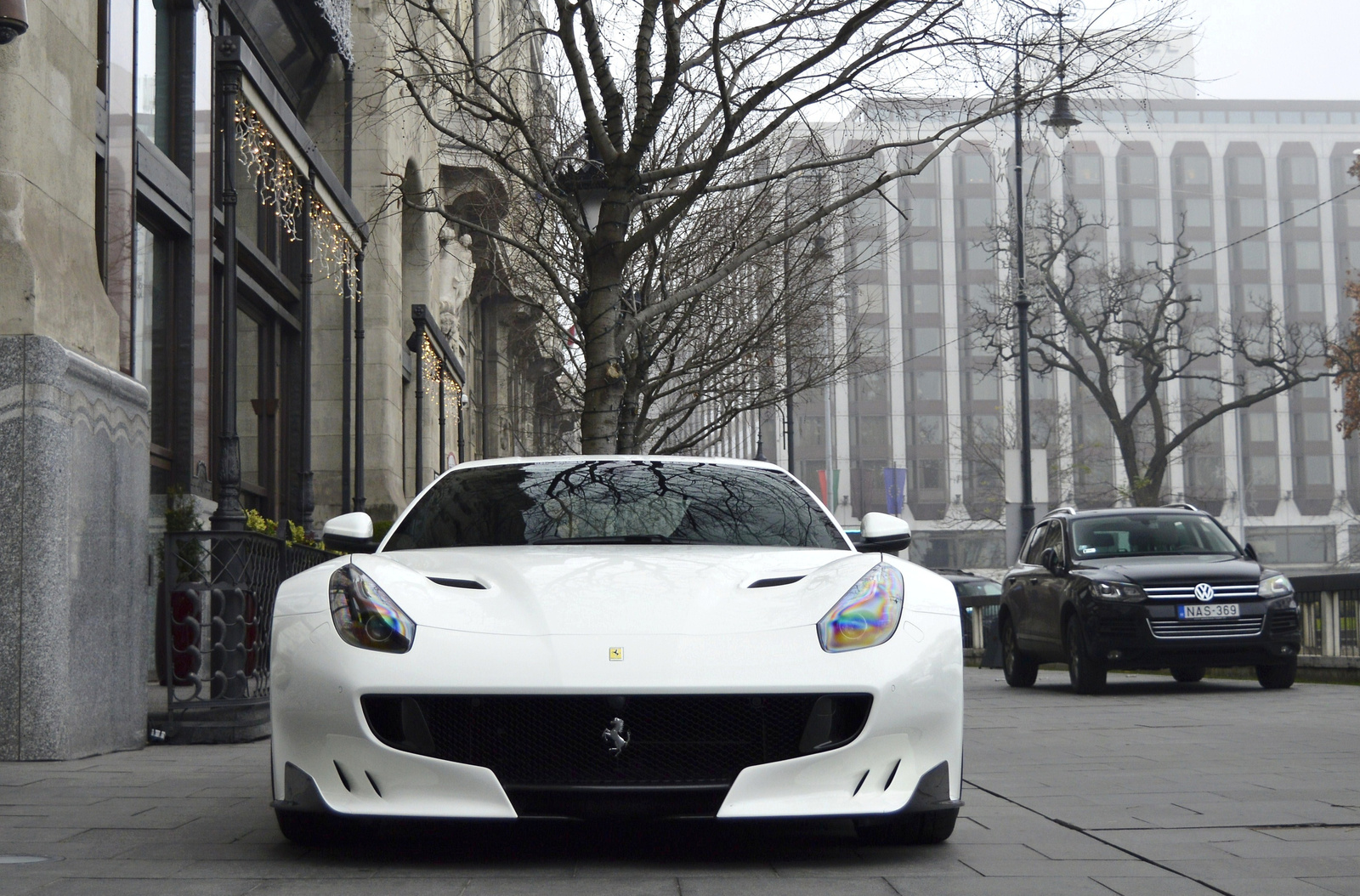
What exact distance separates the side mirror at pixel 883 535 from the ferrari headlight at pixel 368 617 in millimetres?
1767

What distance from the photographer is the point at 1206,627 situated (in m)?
13.9

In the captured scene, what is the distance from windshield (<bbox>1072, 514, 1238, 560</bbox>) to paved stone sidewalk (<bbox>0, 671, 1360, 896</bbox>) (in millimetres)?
6981

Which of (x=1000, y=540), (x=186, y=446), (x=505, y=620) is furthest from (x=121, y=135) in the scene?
(x=1000, y=540)

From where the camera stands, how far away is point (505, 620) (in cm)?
472

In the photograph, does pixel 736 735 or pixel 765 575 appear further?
pixel 765 575

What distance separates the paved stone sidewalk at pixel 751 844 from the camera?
14.6 feet

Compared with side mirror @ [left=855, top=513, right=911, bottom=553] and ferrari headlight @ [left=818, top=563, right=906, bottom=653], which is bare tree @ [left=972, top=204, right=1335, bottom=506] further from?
ferrari headlight @ [left=818, top=563, right=906, bottom=653]

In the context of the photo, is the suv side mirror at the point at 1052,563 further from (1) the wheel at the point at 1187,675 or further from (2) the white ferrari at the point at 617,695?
(2) the white ferrari at the point at 617,695

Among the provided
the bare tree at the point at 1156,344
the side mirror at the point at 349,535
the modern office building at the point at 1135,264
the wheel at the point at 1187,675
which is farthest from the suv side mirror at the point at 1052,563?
the modern office building at the point at 1135,264

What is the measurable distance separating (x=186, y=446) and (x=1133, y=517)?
8611 mm

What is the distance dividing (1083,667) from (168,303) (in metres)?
8.42

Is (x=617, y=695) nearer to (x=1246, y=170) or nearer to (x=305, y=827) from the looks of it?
(x=305, y=827)

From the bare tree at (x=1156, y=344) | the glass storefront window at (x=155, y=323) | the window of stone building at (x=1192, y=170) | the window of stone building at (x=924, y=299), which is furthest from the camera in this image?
the window of stone building at (x=1192, y=170)

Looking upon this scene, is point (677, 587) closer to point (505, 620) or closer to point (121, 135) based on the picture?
point (505, 620)
